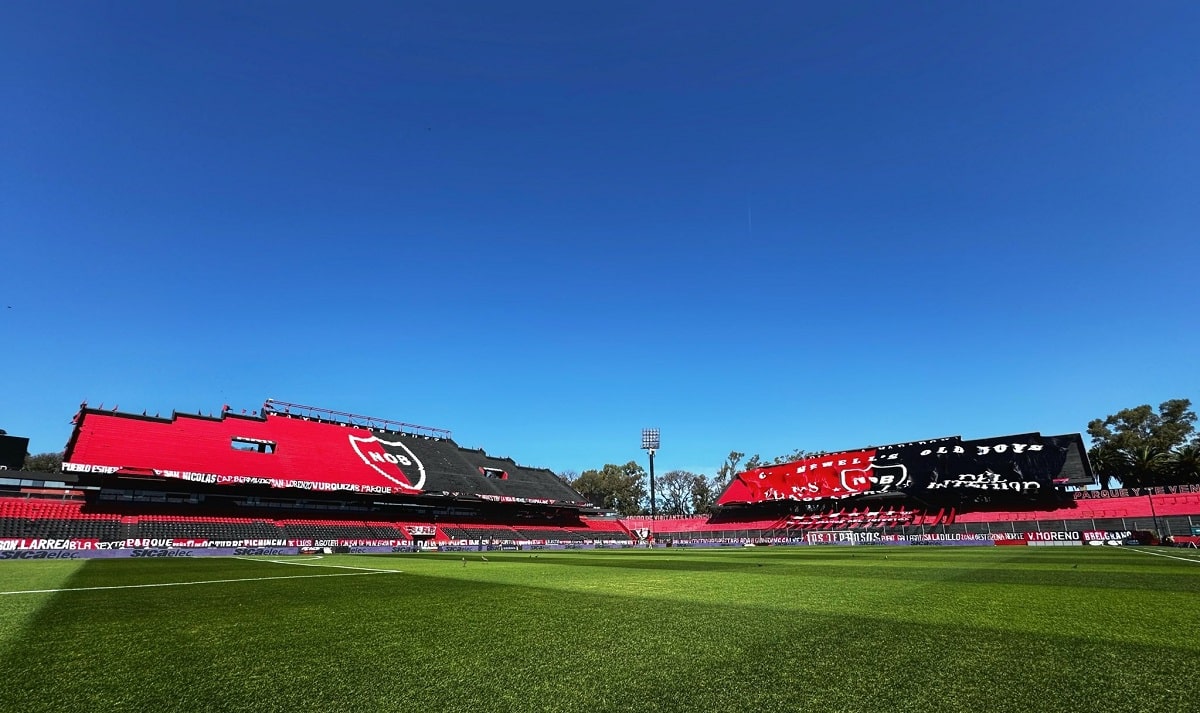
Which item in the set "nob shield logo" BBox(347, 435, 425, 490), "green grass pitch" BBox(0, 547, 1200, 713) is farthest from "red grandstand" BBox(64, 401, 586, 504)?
"green grass pitch" BBox(0, 547, 1200, 713)

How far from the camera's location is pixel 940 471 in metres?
59.8

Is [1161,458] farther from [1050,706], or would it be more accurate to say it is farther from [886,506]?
[1050,706]

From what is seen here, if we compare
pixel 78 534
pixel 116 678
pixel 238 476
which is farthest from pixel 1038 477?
pixel 78 534

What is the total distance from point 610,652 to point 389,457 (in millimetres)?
62657

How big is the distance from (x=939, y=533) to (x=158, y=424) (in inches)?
2739

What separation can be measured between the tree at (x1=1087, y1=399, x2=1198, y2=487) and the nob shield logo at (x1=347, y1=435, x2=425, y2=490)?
266 feet

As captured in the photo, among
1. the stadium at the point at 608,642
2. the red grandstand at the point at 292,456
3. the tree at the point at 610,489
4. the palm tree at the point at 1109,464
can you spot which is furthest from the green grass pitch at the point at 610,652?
the tree at the point at 610,489

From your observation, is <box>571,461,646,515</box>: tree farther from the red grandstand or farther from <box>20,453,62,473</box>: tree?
<box>20,453,62,473</box>: tree

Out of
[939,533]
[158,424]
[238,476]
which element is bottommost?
[939,533]

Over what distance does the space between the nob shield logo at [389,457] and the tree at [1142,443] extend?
266 feet

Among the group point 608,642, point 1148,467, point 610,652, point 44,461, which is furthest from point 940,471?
point 44,461

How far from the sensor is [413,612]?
8.25m

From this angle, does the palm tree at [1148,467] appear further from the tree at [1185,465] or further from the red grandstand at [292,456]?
the red grandstand at [292,456]

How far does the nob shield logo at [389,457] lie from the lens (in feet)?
193
